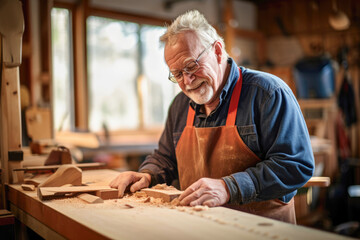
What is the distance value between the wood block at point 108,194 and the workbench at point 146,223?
0.05 metres

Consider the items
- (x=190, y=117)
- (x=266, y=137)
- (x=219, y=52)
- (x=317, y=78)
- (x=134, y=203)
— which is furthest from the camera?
(x=317, y=78)

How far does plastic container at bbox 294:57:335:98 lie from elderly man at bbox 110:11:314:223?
524cm

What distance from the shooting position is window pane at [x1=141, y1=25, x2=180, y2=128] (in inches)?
309

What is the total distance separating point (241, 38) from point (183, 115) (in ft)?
24.9

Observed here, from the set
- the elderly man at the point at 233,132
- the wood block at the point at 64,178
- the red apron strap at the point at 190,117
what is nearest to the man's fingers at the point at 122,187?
the elderly man at the point at 233,132

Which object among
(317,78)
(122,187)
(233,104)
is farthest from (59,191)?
(317,78)

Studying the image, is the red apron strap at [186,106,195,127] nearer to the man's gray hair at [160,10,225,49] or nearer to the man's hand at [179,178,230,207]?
the man's gray hair at [160,10,225,49]

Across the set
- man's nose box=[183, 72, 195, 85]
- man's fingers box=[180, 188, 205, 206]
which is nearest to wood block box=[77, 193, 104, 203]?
man's fingers box=[180, 188, 205, 206]

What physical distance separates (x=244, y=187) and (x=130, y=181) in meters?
0.62

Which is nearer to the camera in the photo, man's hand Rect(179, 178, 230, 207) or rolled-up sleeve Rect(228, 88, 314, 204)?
man's hand Rect(179, 178, 230, 207)

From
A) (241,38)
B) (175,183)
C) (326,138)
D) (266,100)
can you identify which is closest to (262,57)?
(241,38)

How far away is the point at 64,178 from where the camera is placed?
6.84 feet

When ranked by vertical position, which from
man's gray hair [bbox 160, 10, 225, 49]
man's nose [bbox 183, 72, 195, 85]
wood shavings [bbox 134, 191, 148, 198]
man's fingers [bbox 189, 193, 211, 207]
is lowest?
wood shavings [bbox 134, 191, 148, 198]

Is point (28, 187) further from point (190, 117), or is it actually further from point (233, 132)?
point (233, 132)
